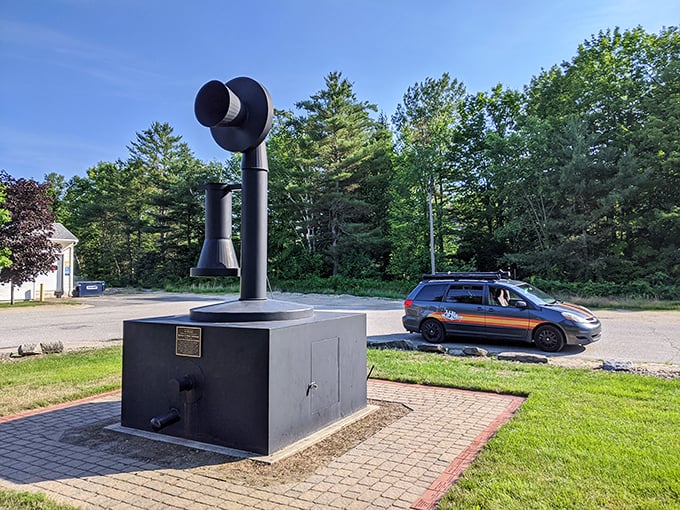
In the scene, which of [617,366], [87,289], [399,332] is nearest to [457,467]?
[617,366]

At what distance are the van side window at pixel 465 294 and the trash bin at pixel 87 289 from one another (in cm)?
2679

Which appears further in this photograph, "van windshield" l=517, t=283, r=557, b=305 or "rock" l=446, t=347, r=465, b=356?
"van windshield" l=517, t=283, r=557, b=305

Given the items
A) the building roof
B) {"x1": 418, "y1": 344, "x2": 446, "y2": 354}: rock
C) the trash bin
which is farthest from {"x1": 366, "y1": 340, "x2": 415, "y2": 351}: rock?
the trash bin

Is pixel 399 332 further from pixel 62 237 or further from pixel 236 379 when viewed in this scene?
pixel 62 237

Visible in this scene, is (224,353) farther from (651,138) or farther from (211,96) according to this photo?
(651,138)

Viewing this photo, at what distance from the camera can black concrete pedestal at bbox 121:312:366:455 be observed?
413 centimetres

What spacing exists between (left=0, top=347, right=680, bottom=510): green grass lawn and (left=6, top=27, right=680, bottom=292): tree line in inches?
833

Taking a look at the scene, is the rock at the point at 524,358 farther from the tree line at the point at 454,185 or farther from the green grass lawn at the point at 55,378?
the tree line at the point at 454,185

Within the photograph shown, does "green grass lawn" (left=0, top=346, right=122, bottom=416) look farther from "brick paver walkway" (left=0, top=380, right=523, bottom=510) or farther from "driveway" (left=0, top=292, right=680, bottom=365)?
"driveway" (left=0, top=292, right=680, bottom=365)

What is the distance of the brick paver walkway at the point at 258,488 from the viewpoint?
3.27 m

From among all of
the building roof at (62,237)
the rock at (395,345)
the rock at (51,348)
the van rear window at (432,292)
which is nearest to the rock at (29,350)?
the rock at (51,348)

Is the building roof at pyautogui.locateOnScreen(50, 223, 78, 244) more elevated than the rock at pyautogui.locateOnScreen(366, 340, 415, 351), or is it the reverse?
the building roof at pyautogui.locateOnScreen(50, 223, 78, 244)

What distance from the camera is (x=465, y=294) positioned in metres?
11.3

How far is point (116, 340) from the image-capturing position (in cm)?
1191
